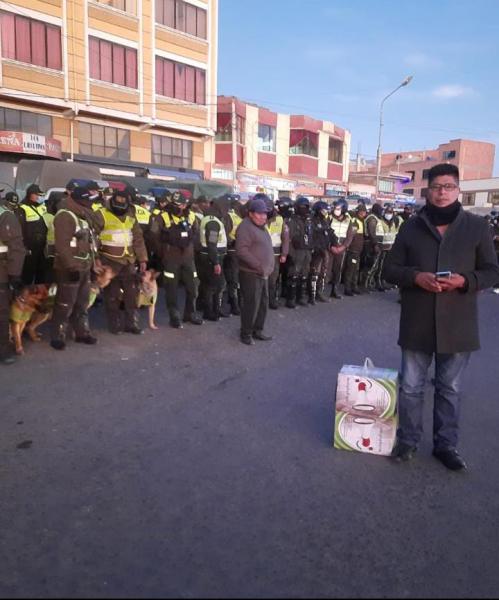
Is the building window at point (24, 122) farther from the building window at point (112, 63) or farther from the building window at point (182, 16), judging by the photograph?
the building window at point (182, 16)

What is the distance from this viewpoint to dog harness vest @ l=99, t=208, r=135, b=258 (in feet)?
23.9

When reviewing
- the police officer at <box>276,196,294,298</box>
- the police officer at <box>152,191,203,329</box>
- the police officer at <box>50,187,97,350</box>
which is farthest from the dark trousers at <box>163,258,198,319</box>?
the police officer at <box>276,196,294,298</box>

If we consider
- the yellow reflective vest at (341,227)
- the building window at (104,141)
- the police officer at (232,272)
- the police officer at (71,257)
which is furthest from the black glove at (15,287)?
the building window at (104,141)

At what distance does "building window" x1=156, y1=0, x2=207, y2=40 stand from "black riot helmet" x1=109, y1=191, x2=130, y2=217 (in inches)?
1014

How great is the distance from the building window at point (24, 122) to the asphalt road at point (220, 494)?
21835 millimetres

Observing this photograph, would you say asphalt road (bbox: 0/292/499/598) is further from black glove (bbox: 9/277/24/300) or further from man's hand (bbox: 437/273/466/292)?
man's hand (bbox: 437/273/466/292)

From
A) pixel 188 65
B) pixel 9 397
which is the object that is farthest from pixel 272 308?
pixel 188 65

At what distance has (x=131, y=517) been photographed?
3.14 m

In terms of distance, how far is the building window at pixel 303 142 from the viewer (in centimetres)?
3956

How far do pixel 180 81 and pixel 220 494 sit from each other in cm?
3023

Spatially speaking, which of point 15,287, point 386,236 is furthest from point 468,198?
point 15,287

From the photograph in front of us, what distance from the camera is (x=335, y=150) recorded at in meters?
43.1

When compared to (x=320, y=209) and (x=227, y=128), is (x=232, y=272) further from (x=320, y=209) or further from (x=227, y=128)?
(x=227, y=128)

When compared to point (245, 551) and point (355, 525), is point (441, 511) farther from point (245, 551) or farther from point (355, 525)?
point (245, 551)
